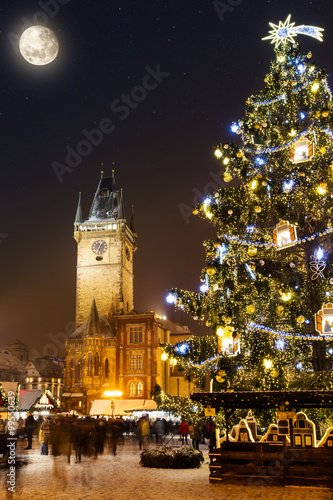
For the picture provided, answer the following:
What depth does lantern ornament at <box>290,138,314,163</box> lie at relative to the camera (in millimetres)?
14508

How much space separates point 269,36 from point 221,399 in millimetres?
11776

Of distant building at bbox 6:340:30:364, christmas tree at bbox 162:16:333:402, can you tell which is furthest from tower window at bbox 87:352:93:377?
distant building at bbox 6:340:30:364

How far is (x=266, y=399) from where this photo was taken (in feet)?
43.7

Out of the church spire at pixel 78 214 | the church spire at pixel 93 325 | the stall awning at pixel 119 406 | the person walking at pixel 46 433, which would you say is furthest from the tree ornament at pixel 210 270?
the church spire at pixel 78 214

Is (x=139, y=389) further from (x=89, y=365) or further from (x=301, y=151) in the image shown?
(x=301, y=151)

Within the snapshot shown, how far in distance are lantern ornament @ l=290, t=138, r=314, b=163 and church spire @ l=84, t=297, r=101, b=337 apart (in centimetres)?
4853

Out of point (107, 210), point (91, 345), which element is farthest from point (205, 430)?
point (107, 210)

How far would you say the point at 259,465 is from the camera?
13117mm

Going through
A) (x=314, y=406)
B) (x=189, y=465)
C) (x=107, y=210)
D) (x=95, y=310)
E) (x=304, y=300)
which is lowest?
(x=189, y=465)

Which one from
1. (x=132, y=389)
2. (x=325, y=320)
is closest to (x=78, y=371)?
(x=132, y=389)

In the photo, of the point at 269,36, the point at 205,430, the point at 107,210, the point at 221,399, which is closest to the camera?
the point at 221,399

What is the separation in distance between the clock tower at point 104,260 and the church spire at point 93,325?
3461 mm

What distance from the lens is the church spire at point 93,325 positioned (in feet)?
197

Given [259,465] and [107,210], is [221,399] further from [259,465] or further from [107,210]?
[107,210]
